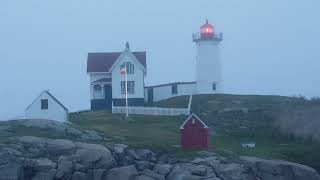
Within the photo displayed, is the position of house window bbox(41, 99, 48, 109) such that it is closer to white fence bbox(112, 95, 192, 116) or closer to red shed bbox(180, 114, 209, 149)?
white fence bbox(112, 95, 192, 116)

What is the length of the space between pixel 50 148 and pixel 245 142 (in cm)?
1194

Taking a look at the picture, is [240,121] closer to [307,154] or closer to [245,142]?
[245,142]

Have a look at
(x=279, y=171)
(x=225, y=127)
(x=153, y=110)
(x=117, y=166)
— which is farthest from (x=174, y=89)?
(x=279, y=171)

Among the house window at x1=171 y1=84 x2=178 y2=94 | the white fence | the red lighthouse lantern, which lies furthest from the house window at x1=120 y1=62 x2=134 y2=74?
the red lighthouse lantern

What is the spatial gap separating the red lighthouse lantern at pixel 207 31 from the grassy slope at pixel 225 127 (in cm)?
690

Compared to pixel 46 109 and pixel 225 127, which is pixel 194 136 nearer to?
pixel 225 127

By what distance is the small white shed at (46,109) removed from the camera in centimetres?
5003

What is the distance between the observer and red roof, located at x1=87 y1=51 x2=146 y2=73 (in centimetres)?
5909

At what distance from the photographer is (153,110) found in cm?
5419

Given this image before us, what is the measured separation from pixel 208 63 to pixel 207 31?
271 cm

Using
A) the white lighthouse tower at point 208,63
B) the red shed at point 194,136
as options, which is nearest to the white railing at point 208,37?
the white lighthouse tower at point 208,63

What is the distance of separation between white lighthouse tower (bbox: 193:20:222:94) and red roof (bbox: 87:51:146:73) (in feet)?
21.4

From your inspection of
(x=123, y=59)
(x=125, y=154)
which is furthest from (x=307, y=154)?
(x=123, y=59)

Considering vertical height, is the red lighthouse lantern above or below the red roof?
above
